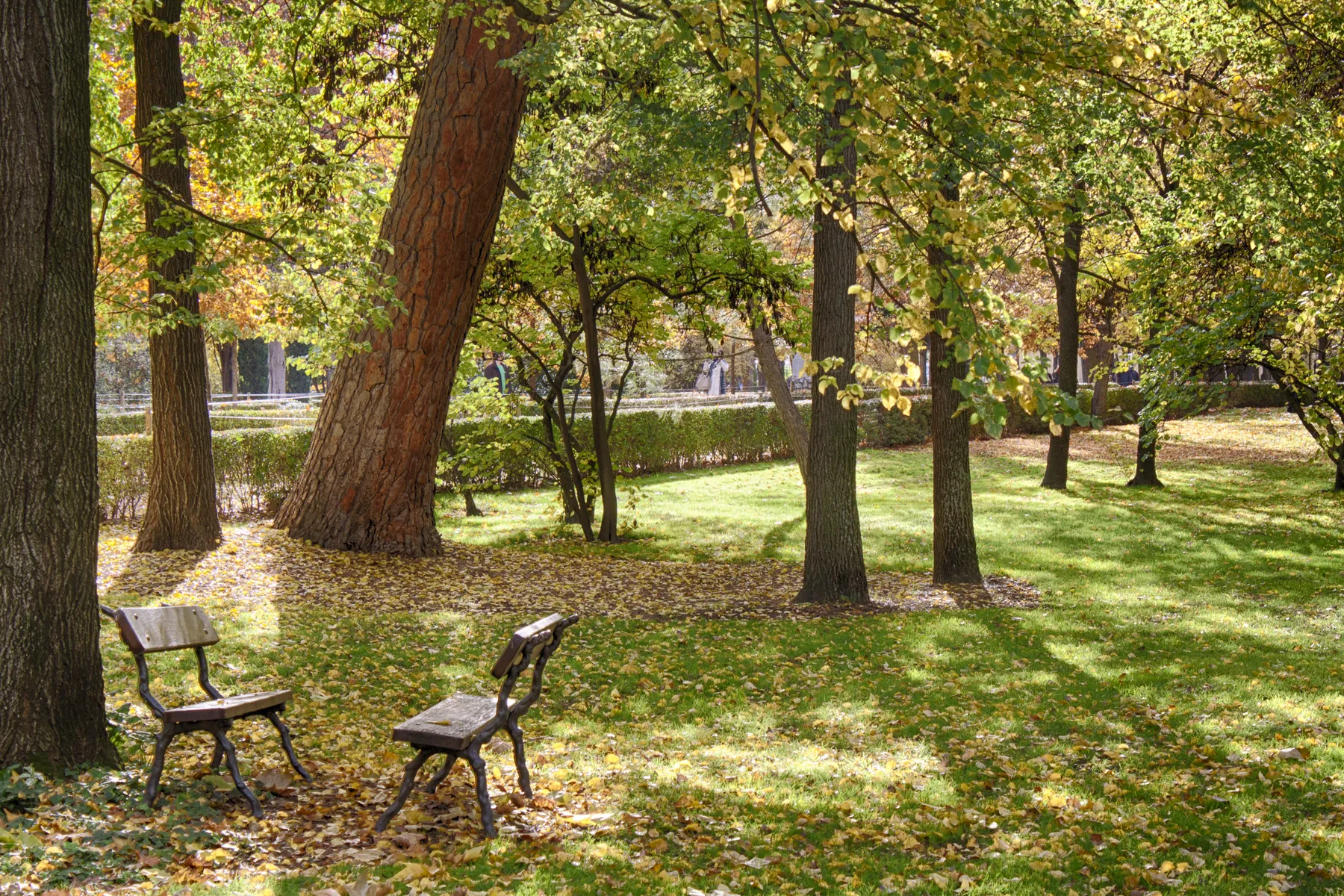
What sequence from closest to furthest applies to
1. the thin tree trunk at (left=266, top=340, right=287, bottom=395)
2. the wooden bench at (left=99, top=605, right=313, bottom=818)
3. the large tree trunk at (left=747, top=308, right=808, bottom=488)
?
the wooden bench at (left=99, top=605, right=313, bottom=818)
the large tree trunk at (left=747, top=308, right=808, bottom=488)
the thin tree trunk at (left=266, top=340, right=287, bottom=395)

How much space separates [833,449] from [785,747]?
453 centimetres

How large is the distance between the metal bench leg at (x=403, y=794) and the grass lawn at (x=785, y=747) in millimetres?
111

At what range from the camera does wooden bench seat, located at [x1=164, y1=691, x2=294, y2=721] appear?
459 cm

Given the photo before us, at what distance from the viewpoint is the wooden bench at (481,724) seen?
Answer: 462cm

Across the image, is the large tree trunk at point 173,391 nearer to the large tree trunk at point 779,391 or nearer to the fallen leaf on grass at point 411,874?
the fallen leaf on grass at point 411,874

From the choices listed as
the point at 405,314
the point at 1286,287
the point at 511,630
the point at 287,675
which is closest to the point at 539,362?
the point at 405,314

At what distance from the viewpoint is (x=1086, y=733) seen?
6680 millimetres

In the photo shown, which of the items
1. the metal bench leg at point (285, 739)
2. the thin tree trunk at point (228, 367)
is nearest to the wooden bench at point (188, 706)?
the metal bench leg at point (285, 739)

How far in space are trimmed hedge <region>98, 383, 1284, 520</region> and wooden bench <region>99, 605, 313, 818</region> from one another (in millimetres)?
4012

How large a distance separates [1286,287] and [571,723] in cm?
617

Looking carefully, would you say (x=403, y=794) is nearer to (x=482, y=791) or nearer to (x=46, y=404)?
(x=482, y=791)

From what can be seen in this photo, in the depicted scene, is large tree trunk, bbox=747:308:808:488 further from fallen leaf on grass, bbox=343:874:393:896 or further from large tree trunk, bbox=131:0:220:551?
fallen leaf on grass, bbox=343:874:393:896

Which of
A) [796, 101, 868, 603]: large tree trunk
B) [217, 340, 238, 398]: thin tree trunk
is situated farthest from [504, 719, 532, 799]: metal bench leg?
[217, 340, 238, 398]: thin tree trunk

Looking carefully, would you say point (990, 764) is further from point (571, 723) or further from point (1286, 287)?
point (1286, 287)
